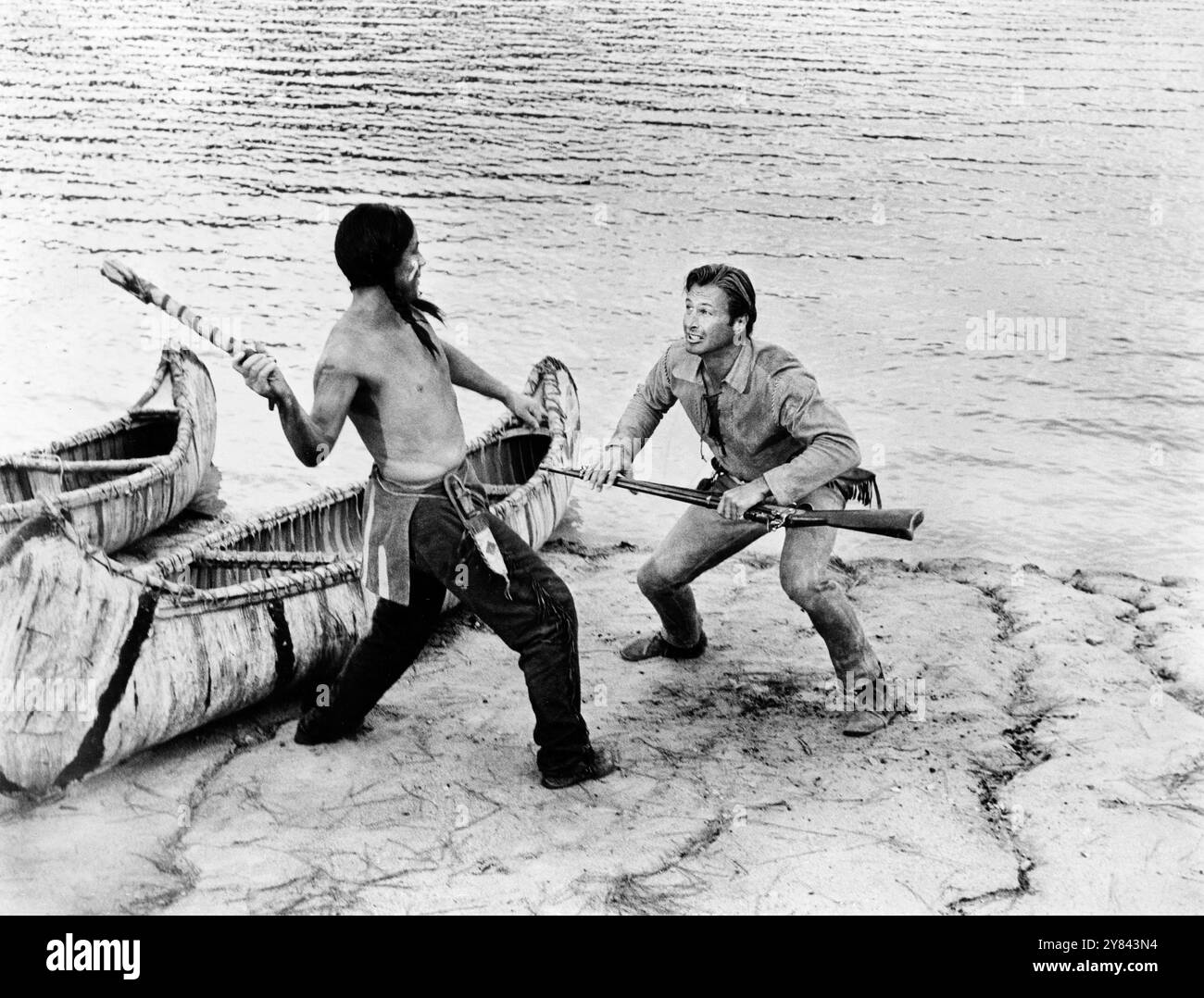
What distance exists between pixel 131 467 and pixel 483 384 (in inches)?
139

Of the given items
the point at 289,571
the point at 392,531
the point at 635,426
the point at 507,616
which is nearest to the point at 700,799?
the point at 507,616

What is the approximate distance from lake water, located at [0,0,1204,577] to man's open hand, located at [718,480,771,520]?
322 centimetres

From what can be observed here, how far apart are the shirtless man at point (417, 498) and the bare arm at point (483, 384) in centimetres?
9

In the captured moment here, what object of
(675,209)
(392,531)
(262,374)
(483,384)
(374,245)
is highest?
(675,209)

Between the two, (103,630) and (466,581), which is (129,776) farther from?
(466,581)

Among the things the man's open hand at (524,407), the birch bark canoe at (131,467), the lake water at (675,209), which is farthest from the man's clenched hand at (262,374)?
the lake water at (675,209)

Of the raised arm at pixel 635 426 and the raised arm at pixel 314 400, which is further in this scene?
the raised arm at pixel 635 426

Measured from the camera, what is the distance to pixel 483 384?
4.86 m

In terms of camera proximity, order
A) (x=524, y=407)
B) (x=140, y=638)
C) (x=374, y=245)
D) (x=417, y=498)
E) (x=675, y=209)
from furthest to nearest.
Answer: (x=675, y=209) < (x=524, y=407) < (x=140, y=638) < (x=417, y=498) < (x=374, y=245)

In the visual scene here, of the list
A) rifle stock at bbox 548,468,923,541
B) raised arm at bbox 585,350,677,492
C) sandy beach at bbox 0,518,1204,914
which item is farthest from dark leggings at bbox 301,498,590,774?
rifle stock at bbox 548,468,923,541

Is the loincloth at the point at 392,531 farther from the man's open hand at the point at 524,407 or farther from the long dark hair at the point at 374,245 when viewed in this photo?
the long dark hair at the point at 374,245

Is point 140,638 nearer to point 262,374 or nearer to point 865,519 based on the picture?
point 262,374

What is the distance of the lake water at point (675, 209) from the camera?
33.5 ft

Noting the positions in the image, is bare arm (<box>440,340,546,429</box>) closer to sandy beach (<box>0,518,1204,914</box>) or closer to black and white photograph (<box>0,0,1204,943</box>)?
black and white photograph (<box>0,0,1204,943</box>)
